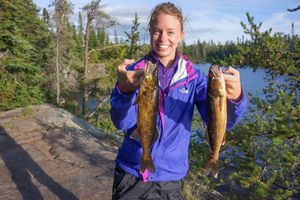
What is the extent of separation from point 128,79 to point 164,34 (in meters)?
0.56

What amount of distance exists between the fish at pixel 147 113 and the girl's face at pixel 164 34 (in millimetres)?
554

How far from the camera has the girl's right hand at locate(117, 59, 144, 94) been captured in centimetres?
260

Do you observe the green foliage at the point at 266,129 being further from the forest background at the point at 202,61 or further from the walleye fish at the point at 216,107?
the walleye fish at the point at 216,107

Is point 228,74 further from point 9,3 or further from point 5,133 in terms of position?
point 9,3

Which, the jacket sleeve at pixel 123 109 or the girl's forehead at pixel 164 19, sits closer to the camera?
the jacket sleeve at pixel 123 109

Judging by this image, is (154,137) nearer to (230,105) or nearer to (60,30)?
(230,105)

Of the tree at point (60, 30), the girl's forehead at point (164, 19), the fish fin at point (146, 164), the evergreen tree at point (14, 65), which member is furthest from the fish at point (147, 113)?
the tree at point (60, 30)

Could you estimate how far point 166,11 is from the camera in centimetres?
299

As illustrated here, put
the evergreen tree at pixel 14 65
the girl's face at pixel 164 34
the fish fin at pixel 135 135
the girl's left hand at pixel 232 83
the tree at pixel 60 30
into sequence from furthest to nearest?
the tree at pixel 60 30 → the evergreen tree at pixel 14 65 → the girl's face at pixel 164 34 → the fish fin at pixel 135 135 → the girl's left hand at pixel 232 83

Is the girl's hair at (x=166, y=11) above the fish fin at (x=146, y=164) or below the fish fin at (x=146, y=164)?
above

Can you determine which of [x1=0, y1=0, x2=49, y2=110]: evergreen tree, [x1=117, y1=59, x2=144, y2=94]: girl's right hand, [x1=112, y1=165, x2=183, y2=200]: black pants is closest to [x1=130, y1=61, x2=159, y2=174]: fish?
[x1=117, y1=59, x2=144, y2=94]: girl's right hand

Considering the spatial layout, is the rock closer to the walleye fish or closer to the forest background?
the forest background

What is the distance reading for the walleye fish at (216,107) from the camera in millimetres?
2365

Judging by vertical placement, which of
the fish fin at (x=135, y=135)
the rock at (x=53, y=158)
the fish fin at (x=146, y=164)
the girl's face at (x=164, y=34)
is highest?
the girl's face at (x=164, y=34)
